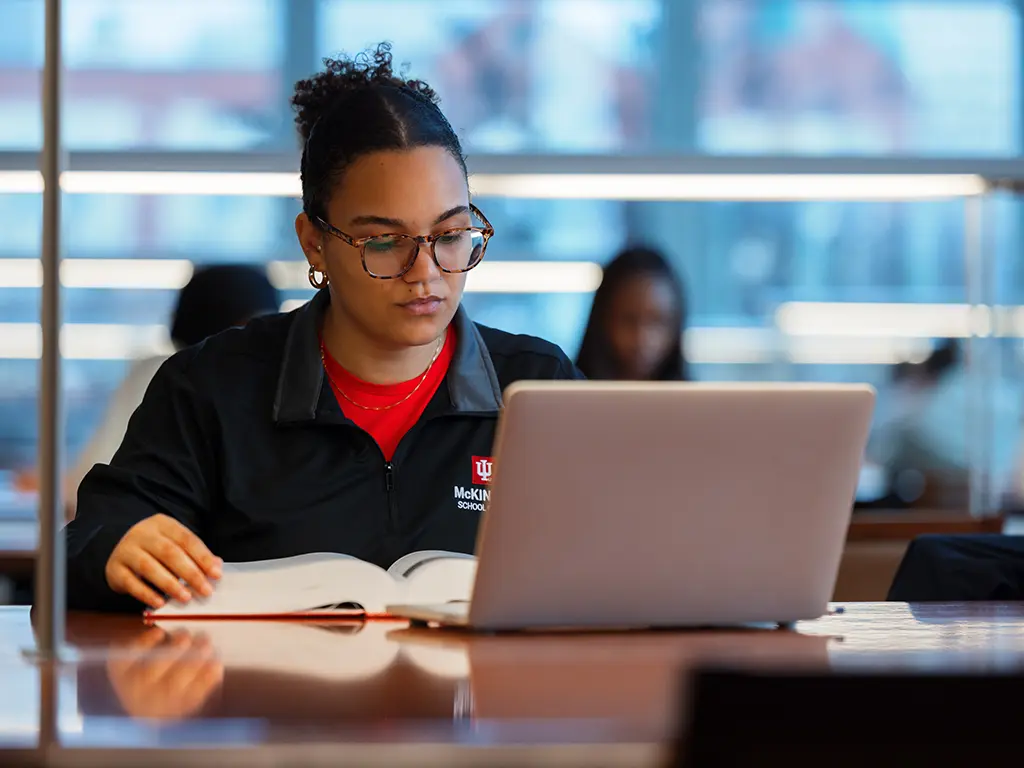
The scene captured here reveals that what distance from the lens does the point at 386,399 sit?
186cm

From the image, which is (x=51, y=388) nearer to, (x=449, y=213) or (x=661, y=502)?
(x=661, y=502)

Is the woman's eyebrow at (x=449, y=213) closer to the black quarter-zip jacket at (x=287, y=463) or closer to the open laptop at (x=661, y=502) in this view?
the black quarter-zip jacket at (x=287, y=463)

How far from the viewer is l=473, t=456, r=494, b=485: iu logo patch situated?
1801mm

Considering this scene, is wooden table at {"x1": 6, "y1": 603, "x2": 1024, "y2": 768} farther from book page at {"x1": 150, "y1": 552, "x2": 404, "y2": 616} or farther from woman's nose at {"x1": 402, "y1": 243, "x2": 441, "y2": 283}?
woman's nose at {"x1": 402, "y1": 243, "x2": 441, "y2": 283}

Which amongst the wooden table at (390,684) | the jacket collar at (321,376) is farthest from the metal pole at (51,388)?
the jacket collar at (321,376)

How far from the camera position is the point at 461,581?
1.47m

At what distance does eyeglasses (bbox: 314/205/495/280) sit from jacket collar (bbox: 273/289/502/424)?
0.14 m

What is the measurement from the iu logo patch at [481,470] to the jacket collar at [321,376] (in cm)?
6

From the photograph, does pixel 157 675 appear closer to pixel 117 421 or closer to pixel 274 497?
pixel 274 497

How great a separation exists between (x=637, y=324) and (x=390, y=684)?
2.85 m

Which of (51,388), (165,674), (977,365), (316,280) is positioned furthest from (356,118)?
(977,365)

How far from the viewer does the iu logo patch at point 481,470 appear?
1.80m

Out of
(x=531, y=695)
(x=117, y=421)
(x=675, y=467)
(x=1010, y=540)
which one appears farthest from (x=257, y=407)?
(x=117, y=421)

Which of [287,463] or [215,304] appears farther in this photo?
[215,304]
